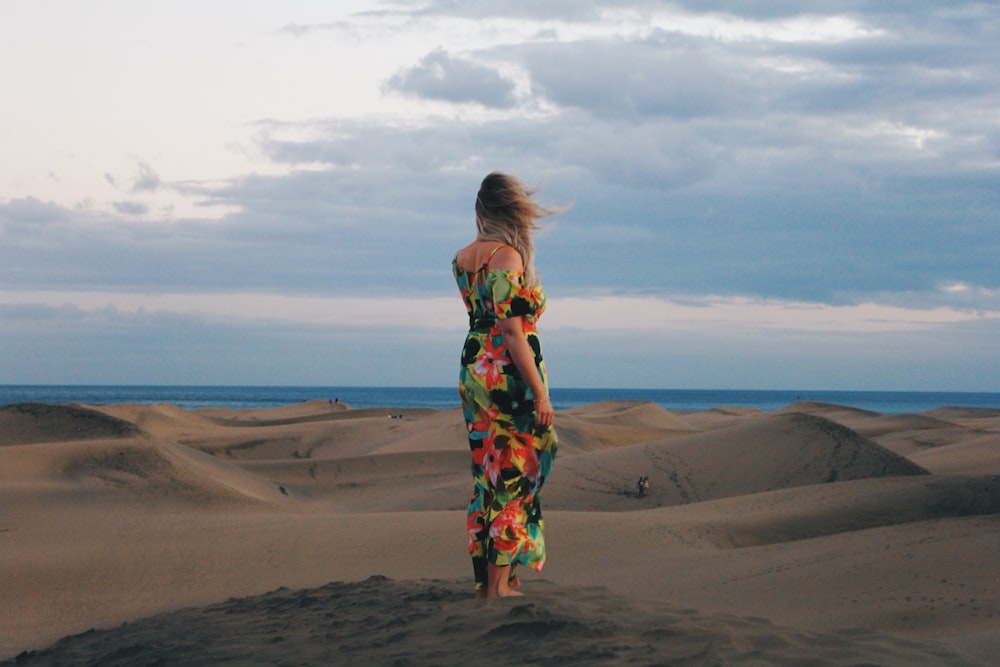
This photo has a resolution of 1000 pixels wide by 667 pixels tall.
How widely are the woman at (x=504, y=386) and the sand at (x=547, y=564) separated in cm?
29

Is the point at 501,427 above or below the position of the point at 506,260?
below

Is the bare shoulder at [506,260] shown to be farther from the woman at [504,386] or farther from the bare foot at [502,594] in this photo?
the bare foot at [502,594]

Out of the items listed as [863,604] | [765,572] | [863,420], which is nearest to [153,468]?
[765,572]

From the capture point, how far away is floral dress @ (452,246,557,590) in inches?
181

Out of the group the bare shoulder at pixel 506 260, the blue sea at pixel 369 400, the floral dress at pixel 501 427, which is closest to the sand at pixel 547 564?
the floral dress at pixel 501 427

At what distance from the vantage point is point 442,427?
827 inches

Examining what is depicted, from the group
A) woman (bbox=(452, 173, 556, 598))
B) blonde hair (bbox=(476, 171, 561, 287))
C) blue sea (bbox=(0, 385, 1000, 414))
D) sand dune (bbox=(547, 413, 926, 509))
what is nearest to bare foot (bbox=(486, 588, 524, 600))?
woman (bbox=(452, 173, 556, 598))

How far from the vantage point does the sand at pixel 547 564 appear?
4.05m

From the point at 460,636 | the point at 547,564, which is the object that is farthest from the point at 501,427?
the point at 547,564

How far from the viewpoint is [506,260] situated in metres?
4.62

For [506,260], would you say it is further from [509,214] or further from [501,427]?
[501,427]

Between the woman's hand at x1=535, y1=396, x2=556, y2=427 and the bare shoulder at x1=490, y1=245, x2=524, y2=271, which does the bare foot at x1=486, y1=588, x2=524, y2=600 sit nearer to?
the woman's hand at x1=535, y1=396, x2=556, y2=427

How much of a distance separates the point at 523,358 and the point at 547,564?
2705 millimetres

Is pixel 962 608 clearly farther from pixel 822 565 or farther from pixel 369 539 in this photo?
pixel 369 539
